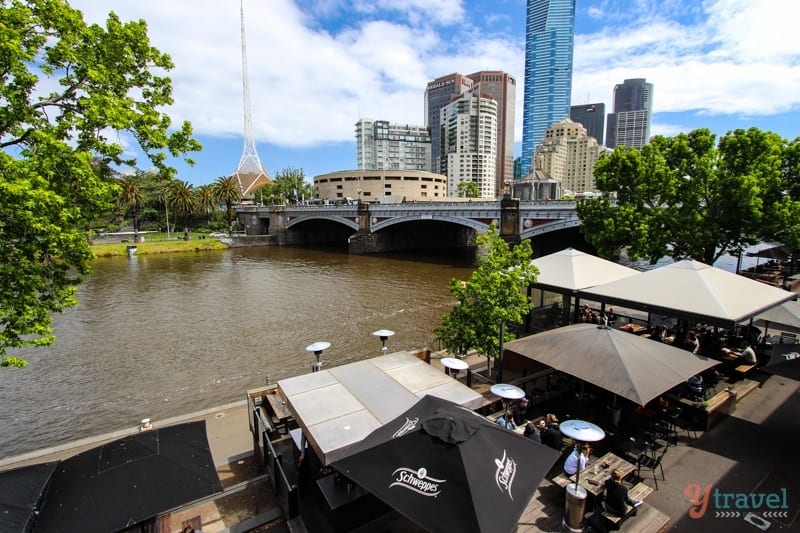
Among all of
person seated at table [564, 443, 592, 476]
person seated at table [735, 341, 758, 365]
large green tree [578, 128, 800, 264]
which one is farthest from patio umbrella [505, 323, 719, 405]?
large green tree [578, 128, 800, 264]

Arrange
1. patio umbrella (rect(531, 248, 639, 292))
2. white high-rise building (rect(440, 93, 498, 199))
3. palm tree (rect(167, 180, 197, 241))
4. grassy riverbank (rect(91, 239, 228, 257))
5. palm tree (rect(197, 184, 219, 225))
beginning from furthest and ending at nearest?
1. white high-rise building (rect(440, 93, 498, 199))
2. palm tree (rect(197, 184, 219, 225))
3. palm tree (rect(167, 180, 197, 241))
4. grassy riverbank (rect(91, 239, 228, 257))
5. patio umbrella (rect(531, 248, 639, 292))

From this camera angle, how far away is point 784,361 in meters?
11.8

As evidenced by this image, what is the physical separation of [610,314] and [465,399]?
→ 395 inches

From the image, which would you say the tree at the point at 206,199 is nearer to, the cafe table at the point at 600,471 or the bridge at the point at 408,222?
the bridge at the point at 408,222

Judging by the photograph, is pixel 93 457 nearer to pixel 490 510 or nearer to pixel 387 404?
pixel 387 404

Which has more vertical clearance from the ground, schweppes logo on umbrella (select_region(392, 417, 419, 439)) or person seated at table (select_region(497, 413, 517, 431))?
schweppes logo on umbrella (select_region(392, 417, 419, 439))

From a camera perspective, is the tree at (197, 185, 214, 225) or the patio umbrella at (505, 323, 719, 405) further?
the tree at (197, 185, 214, 225)

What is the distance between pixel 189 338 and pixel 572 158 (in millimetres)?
189533

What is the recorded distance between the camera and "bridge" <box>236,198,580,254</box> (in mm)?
37125

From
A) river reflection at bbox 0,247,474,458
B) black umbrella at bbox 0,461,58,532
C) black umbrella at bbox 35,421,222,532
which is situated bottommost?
river reflection at bbox 0,247,474,458

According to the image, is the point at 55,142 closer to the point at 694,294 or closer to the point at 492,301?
the point at 492,301

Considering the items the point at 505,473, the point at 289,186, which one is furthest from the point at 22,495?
the point at 289,186

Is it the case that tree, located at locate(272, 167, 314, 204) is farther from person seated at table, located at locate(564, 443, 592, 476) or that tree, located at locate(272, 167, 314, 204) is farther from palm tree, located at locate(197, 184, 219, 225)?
person seated at table, located at locate(564, 443, 592, 476)

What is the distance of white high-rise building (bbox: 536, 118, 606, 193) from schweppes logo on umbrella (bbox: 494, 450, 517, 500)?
598 ft
